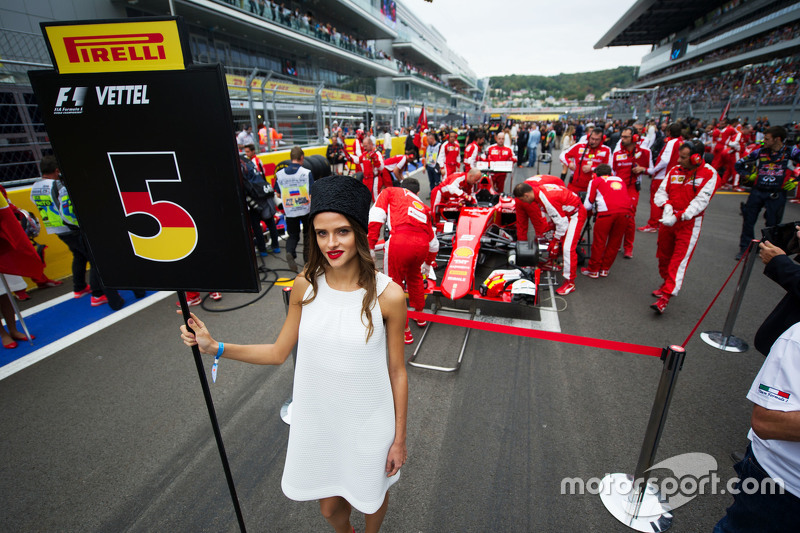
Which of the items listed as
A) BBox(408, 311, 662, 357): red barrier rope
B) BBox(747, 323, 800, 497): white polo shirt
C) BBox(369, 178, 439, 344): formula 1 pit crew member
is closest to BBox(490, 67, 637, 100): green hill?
BBox(369, 178, 439, 344): formula 1 pit crew member

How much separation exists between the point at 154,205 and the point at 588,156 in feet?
26.6

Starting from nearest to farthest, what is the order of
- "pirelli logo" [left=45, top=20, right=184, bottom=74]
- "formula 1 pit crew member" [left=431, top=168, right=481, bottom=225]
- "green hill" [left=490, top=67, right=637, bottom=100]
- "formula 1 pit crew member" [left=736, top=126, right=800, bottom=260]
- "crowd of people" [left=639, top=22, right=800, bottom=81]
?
"pirelli logo" [left=45, top=20, right=184, bottom=74]
"formula 1 pit crew member" [left=736, top=126, right=800, bottom=260]
"formula 1 pit crew member" [left=431, top=168, right=481, bottom=225]
"crowd of people" [left=639, top=22, right=800, bottom=81]
"green hill" [left=490, top=67, right=637, bottom=100]

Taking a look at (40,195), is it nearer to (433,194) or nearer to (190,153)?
(190,153)

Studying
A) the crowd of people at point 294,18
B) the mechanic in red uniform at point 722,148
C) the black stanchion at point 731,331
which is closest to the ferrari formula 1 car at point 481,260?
the black stanchion at point 731,331

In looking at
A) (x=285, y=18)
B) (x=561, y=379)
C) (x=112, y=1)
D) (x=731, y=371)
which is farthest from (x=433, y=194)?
(x=285, y=18)

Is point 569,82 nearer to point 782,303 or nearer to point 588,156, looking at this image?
point 588,156

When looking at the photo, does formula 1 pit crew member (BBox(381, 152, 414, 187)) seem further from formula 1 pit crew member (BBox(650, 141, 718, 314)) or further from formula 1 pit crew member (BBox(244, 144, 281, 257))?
formula 1 pit crew member (BBox(650, 141, 718, 314))

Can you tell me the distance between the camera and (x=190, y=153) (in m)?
1.33

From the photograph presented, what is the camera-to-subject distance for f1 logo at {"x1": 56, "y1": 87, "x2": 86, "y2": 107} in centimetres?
127

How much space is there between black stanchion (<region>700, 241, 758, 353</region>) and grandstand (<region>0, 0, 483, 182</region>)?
4.82 meters

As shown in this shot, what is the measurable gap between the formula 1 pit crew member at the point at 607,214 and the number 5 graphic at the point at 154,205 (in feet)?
17.9

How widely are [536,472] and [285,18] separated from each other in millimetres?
26847

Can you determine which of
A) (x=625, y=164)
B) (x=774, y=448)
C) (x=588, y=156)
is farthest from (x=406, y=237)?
(x=625, y=164)

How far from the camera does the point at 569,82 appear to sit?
130250 millimetres
